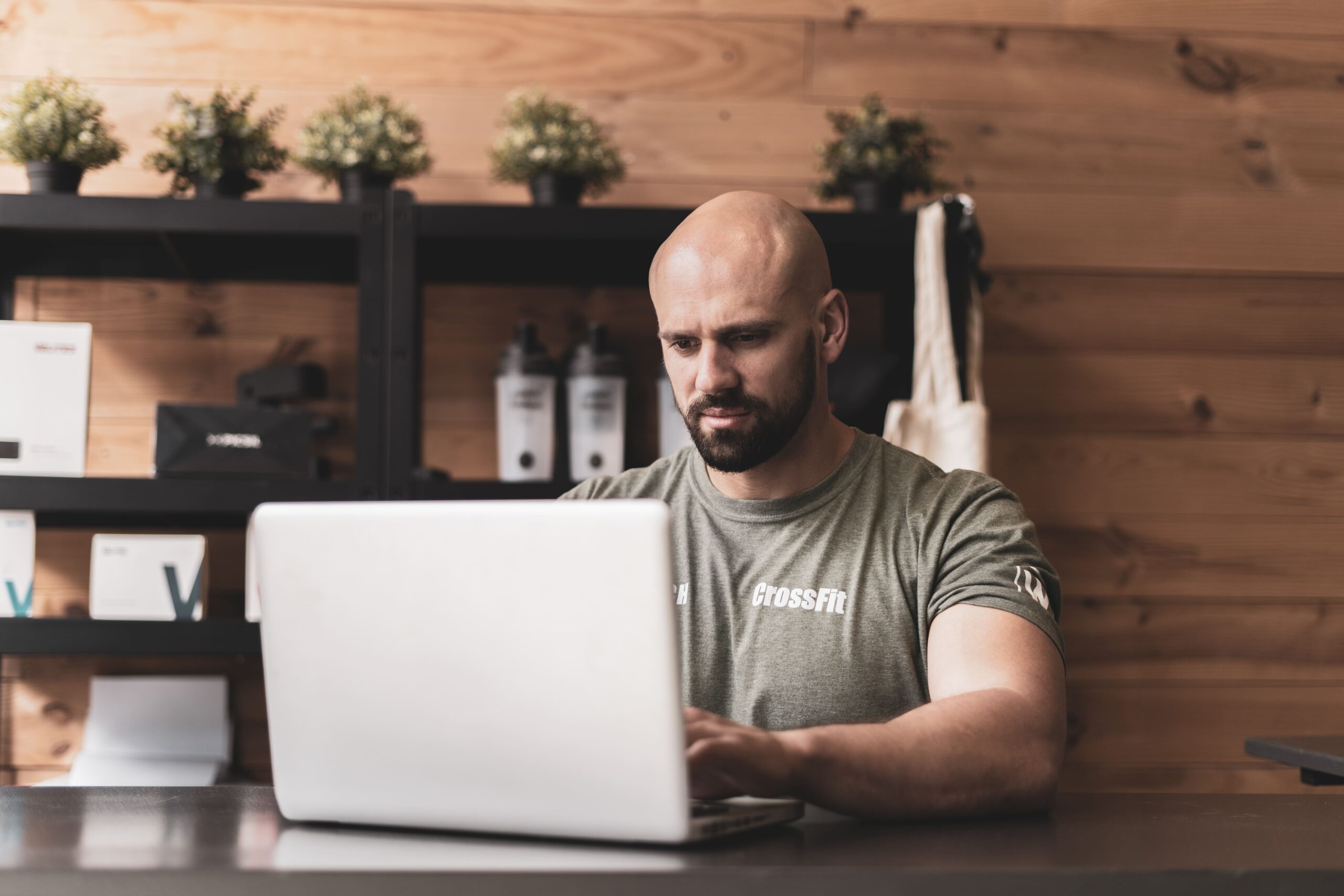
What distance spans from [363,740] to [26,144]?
4.70ft

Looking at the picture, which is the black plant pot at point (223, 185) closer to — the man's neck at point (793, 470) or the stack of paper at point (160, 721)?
the stack of paper at point (160, 721)

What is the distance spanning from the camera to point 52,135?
1834mm

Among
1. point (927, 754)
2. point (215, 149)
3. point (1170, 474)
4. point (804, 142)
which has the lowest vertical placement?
point (927, 754)

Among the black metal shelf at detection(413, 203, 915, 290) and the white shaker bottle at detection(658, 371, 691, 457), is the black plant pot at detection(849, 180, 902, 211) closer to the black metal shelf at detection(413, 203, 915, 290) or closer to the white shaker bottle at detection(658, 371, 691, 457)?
the black metal shelf at detection(413, 203, 915, 290)

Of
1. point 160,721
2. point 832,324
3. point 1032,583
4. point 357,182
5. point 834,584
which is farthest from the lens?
point 160,721

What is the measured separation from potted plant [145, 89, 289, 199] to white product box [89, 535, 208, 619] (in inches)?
21.1

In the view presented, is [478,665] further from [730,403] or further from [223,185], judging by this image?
[223,185]

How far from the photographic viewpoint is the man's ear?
1466 mm

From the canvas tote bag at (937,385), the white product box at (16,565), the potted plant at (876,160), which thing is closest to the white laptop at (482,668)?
the canvas tote bag at (937,385)

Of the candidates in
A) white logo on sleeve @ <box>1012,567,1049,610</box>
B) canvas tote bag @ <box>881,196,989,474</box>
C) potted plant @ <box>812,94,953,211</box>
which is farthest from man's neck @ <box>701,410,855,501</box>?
potted plant @ <box>812,94,953,211</box>

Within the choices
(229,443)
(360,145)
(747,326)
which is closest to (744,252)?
(747,326)

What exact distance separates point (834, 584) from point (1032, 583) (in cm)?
24

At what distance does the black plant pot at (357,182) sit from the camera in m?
1.88

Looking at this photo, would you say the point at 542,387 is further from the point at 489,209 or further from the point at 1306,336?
the point at 1306,336
